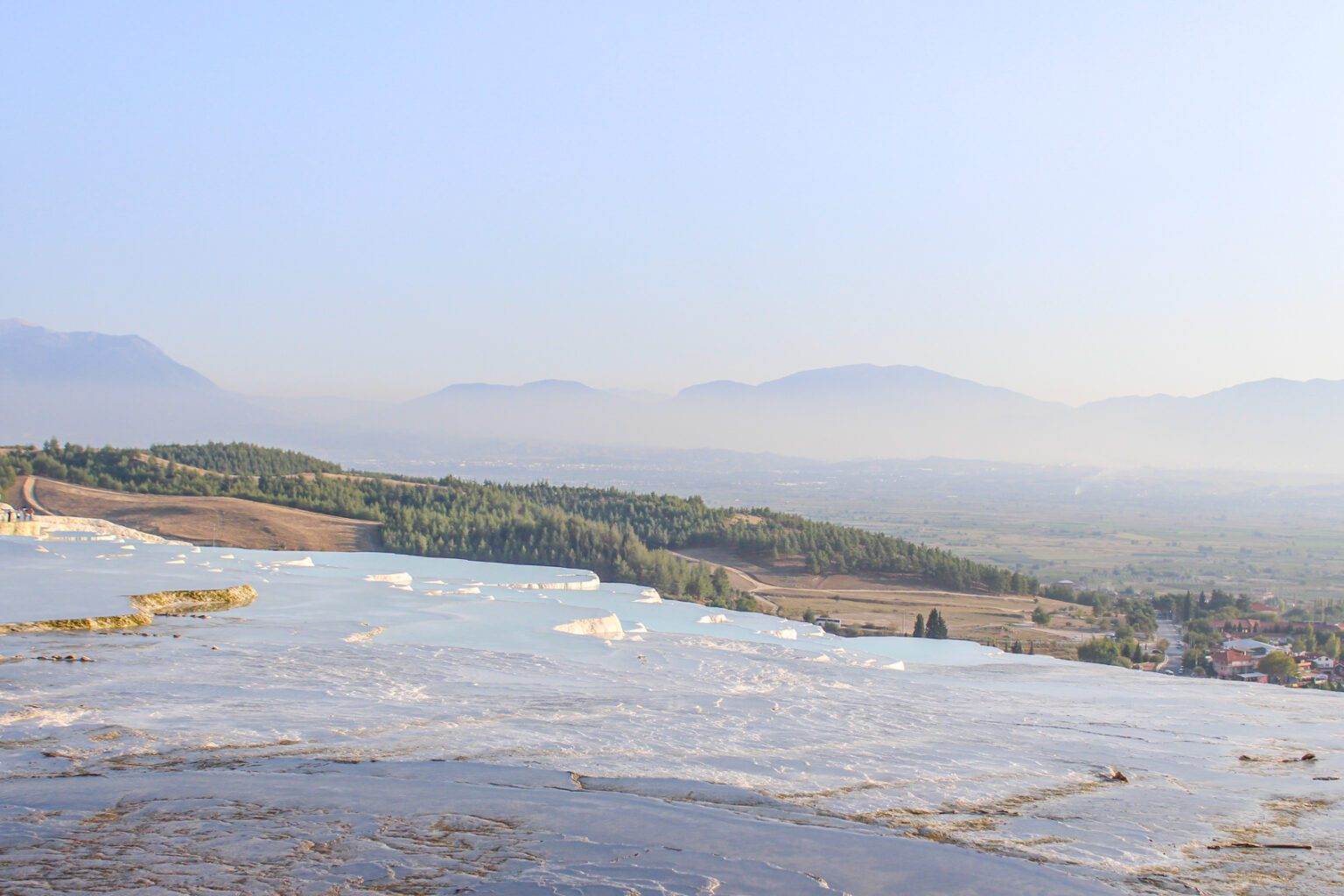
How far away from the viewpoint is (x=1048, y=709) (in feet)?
47.0

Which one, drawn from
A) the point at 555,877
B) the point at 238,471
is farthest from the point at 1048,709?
the point at 238,471

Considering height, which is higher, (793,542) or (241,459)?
(241,459)

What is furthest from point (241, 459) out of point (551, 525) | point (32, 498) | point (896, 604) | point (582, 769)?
point (582, 769)

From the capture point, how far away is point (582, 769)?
8211 millimetres

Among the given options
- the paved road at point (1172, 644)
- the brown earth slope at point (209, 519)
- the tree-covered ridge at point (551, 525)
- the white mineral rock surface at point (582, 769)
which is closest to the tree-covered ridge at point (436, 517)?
the tree-covered ridge at point (551, 525)

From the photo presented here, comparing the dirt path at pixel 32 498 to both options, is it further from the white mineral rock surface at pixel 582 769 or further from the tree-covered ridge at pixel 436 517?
the white mineral rock surface at pixel 582 769

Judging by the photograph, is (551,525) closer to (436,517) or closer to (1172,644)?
(436,517)

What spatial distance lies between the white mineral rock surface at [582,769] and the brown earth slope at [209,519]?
879 inches

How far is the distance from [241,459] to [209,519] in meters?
20.4

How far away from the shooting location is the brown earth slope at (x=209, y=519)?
3809 cm

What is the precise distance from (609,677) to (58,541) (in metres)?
16.2

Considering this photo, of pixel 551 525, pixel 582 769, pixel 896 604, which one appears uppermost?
pixel 551 525

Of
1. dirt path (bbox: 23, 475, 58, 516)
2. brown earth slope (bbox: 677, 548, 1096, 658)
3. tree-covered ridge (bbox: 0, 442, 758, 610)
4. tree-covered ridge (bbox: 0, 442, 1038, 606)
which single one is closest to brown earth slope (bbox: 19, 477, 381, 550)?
dirt path (bbox: 23, 475, 58, 516)

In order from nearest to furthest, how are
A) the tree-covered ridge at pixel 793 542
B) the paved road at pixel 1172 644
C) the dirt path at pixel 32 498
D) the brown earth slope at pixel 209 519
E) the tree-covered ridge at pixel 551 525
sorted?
1. the paved road at pixel 1172 644
2. the dirt path at pixel 32 498
3. the brown earth slope at pixel 209 519
4. the tree-covered ridge at pixel 551 525
5. the tree-covered ridge at pixel 793 542
